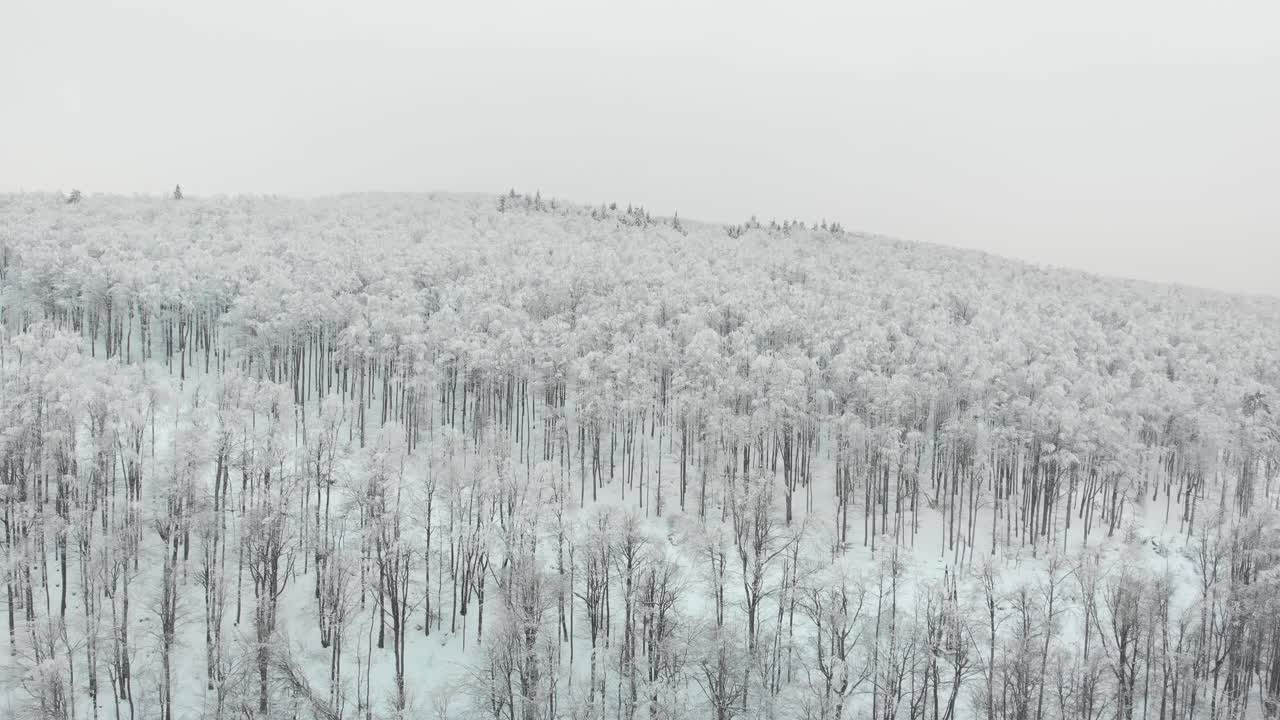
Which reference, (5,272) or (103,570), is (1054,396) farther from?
(5,272)

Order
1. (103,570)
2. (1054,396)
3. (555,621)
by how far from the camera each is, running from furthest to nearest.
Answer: (1054,396) → (555,621) → (103,570)

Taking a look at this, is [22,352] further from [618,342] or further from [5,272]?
[618,342]

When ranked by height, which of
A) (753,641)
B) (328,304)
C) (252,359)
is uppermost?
(328,304)

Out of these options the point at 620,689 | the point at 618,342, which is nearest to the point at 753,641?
the point at 620,689

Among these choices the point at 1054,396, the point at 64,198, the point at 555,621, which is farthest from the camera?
the point at 64,198

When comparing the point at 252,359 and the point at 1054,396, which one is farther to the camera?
the point at 252,359

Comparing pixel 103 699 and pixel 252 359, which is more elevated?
pixel 252 359
